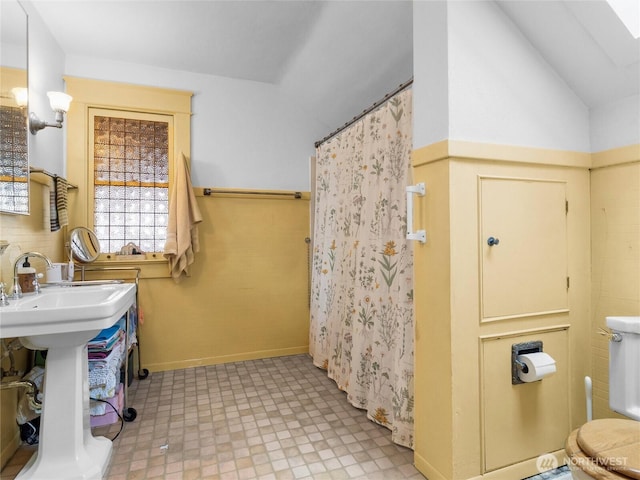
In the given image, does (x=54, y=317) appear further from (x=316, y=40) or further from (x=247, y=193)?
(x=316, y=40)

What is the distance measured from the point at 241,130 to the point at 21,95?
161cm

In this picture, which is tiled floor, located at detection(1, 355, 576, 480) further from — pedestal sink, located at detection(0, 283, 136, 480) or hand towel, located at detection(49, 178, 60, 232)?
hand towel, located at detection(49, 178, 60, 232)

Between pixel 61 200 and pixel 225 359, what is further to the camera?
pixel 225 359

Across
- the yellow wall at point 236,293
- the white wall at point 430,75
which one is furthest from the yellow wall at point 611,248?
the yellow wall at point 236,293

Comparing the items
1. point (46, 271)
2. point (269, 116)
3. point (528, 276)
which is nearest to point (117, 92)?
point (269, 116)

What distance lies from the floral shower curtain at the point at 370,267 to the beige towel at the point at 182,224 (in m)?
1.08

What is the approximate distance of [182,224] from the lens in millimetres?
2826

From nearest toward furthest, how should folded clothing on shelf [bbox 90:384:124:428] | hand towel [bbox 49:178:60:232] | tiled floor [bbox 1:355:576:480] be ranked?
tiled floor [bbox 1:355:576:480] < folded clothing on shelf [bbox 90:384:124:428] < hand towel [bbox 49:178:60:232]

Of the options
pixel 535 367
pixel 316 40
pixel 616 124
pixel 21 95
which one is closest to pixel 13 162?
pixel 21 95

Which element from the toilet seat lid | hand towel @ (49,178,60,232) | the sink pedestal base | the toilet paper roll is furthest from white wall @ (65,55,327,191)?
the toilet seat lid

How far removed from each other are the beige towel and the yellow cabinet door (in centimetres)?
221

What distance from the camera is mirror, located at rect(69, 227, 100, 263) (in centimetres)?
262

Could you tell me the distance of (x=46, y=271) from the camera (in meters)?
2.19

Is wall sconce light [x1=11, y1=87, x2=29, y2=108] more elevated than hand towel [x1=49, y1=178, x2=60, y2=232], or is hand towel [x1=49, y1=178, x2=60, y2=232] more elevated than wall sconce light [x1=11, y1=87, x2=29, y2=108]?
wall sconce light [x1=11, y1=87, x2=29, y2=108]
